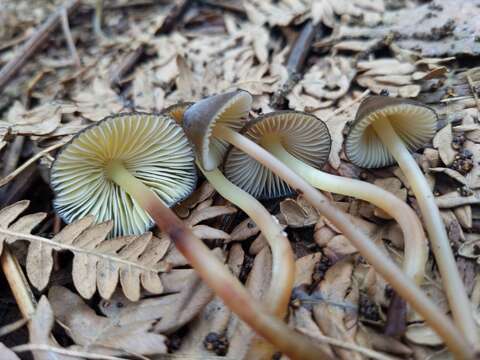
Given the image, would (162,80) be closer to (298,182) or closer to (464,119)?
(298,182)

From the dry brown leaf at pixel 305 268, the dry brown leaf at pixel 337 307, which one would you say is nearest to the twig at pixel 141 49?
the dry brown leaf at pixel 305 268

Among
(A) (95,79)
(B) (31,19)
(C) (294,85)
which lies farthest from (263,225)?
(B) (31,19)

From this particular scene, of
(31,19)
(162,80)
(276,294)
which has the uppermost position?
(31,19)

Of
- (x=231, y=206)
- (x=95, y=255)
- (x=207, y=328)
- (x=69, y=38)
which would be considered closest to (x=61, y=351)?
(x=95, y=255)

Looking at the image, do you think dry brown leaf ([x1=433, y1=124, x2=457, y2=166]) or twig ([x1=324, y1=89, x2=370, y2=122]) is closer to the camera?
dry brown leaf ([x1=433, y1=124, x2=457, y2=166])

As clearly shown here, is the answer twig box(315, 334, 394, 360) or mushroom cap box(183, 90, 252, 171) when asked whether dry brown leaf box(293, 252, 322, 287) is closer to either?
twig box(315, 334, 394, 360)

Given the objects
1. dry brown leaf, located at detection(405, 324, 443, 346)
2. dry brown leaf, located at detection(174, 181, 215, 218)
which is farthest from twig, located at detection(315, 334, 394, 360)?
dry brown leaf, located at detection(174, 181, 215, 218)

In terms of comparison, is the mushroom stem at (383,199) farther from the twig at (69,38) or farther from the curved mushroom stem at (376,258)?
the twig at (69,38)
